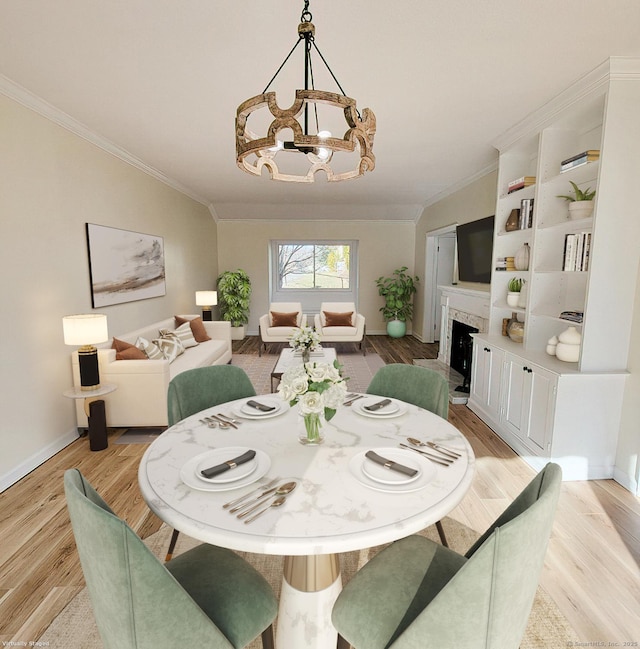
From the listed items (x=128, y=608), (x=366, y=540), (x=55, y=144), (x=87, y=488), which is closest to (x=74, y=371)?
(x=55, y=144)

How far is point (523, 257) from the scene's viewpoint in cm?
357

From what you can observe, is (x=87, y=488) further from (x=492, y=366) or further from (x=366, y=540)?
(x=492, y=366)

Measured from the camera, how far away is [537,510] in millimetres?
937

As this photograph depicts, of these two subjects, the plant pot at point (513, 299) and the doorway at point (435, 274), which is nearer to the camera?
the plant pot at point (513, 299)

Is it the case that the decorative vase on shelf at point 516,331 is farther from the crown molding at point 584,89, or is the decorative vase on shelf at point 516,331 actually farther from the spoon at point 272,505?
the spoon at point 272,505

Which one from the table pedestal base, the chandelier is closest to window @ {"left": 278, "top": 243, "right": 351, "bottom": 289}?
the chandelier

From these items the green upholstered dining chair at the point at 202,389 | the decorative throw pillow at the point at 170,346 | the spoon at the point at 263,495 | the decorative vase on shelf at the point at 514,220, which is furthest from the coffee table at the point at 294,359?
the spoon at the point at 263,495

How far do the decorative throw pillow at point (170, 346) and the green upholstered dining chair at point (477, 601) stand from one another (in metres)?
3.64

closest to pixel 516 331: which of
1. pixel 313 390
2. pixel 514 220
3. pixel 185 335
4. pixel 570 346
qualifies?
pixel 570 346

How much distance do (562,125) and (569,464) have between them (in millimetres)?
2502

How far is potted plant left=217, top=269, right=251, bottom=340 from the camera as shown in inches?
303

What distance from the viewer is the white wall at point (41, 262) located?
105 inches

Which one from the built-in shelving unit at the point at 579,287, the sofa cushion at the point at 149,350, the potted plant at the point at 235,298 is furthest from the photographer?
the potted plant at the point at 235,298

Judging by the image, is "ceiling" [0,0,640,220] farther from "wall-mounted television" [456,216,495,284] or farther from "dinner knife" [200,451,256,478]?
"dinner knife" [200,451,256,478]
